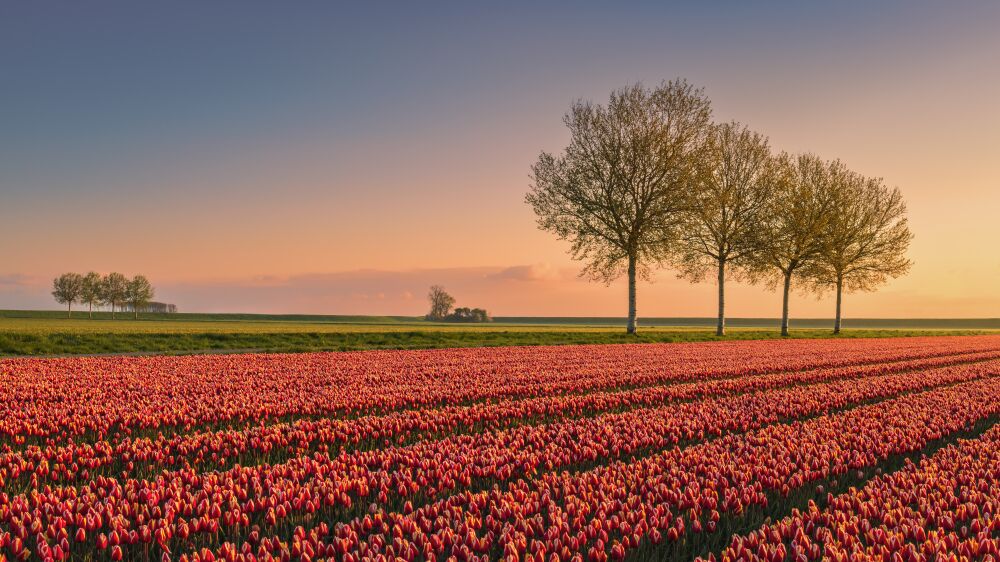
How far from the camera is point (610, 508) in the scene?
551cm

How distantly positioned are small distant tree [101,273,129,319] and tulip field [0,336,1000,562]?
138500 millimetres

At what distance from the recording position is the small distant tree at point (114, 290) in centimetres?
13462

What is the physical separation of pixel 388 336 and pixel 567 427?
27.1m

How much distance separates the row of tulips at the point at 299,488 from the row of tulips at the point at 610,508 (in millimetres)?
222

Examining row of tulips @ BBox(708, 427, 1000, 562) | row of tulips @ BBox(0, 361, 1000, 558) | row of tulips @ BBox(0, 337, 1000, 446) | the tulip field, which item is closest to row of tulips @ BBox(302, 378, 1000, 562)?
the tulip field

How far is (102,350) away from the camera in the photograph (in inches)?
1011

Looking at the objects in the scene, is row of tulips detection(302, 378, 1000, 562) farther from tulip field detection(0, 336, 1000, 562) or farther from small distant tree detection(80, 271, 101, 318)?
small distant tree detection(80, 271, 101, 318)

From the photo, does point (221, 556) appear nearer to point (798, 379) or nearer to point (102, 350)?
point (798, 379)

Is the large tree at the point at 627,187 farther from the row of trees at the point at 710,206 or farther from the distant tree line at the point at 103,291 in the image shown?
the distant tree line at the point at 103,291

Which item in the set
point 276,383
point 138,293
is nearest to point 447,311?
point 138,293

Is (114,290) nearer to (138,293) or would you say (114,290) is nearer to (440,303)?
(138,293)

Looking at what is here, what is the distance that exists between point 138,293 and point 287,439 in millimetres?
144913

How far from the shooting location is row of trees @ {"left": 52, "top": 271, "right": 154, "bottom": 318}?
5251 inches

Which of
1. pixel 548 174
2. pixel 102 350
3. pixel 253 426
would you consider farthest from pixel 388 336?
pixel 253 426
